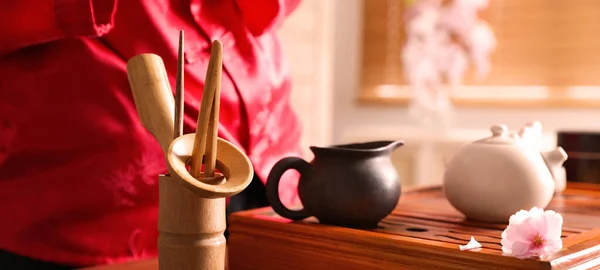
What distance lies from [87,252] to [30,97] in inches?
8.2

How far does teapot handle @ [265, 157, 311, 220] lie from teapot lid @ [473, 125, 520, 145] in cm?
26

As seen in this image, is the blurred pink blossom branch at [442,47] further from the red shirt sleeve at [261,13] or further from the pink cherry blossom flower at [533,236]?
the pink cherry blossom flower at [533,236]

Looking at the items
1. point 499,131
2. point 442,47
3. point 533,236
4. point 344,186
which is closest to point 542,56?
point 442,47

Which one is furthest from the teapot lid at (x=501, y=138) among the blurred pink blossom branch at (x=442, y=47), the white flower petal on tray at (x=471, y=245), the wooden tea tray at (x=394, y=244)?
the blurred pink blossom branch at (x=442, y=47)

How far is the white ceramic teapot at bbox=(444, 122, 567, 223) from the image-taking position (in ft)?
2.88

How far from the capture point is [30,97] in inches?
34.9

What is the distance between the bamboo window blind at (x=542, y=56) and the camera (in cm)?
302

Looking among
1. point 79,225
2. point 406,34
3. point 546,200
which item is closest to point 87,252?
point 79,225

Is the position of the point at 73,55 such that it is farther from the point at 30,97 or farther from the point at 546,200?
the point at 546,200

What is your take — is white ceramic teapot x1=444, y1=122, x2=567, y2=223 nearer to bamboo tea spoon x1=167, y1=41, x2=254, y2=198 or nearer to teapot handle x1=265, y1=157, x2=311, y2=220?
teapot handle x1=265, y1=157, x2=311, y2=220

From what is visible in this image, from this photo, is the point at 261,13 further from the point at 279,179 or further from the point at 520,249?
the point at 520,249

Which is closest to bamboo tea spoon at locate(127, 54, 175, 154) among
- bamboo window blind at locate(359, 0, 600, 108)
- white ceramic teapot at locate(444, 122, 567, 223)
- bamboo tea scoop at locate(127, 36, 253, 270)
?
bamboo tea scoop at locate(127, 36, 253, 270)

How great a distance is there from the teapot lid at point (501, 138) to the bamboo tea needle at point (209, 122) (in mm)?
466

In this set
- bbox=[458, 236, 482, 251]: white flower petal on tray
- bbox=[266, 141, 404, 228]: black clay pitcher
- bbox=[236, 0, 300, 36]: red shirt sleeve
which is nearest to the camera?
bbox=[458, 236, 482, 251]: white flower petal on tray
